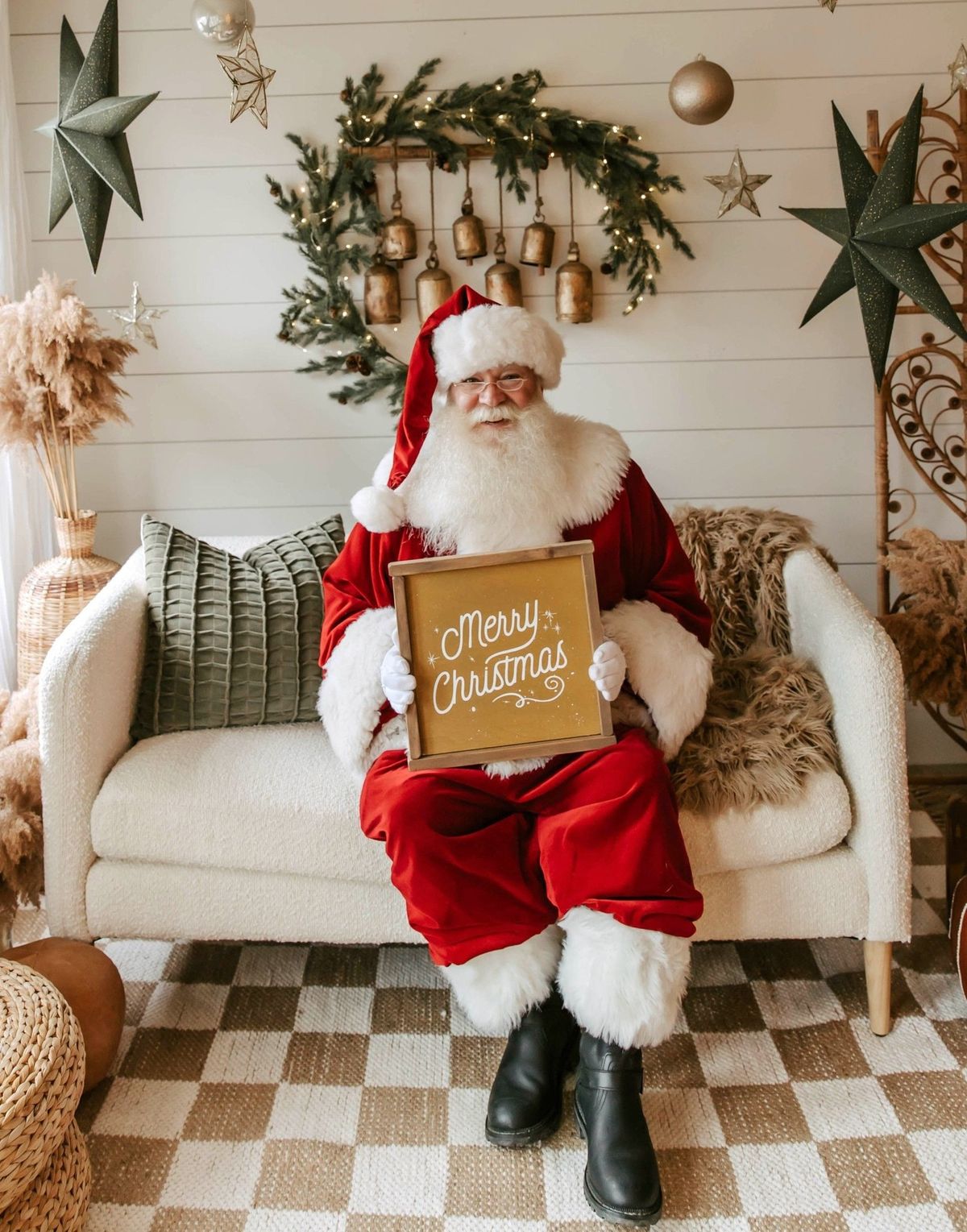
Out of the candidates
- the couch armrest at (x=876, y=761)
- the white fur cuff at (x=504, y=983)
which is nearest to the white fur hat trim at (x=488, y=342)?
the couch armrest at (x=876, y=761)

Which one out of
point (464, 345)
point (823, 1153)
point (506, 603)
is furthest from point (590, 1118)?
point (464, 345)

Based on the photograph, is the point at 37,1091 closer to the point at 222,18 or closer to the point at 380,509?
the point at 380,509

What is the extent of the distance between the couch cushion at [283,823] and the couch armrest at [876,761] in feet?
0.15

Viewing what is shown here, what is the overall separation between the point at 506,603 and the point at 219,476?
1.43 meters

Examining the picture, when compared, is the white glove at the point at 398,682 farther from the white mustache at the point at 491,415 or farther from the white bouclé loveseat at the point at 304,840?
the white mustache at the point at 491,415

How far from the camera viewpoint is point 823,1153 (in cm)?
164

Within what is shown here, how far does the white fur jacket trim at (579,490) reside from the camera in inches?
74.2

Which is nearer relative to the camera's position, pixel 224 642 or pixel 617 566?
pixel 617 566

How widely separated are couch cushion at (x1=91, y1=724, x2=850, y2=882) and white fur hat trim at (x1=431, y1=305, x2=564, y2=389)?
0.75m

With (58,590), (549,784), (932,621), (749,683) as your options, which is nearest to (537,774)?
(549,784)

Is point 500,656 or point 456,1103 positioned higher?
point 500,656

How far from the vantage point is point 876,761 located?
70.7 inches

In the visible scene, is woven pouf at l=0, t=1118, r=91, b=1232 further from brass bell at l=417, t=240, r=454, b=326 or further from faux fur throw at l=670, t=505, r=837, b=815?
brass bell at l=417, t=240, r=454, b=326

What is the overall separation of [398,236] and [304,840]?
4.97 feet
